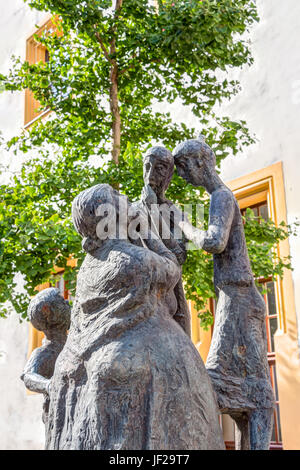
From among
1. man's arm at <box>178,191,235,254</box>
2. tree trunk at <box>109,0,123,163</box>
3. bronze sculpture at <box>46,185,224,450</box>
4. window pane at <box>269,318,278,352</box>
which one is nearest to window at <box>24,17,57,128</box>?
tree trunk at <box>109,0,123,163</box>

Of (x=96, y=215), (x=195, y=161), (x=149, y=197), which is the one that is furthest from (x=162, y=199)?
(x=96, y=215)

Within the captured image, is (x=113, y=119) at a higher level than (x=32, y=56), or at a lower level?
lower

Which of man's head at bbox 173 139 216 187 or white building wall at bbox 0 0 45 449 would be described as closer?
man's head at bbox 173 139 216 187

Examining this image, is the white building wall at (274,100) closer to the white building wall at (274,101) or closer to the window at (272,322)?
the white building wall at (274,101)

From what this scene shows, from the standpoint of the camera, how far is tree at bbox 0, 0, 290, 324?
5.91 metres

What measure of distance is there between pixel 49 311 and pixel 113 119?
3970 mm

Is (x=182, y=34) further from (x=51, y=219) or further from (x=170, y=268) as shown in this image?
(x=170, y=268)

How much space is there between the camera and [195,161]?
2699mm

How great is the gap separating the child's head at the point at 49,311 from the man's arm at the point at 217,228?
0.74 metres

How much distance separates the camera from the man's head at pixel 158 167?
2.68 m

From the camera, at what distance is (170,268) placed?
2268mm

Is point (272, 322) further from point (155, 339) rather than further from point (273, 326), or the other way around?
point (155, 339)

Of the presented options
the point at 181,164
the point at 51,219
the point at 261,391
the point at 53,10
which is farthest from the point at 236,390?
the point at 53,10

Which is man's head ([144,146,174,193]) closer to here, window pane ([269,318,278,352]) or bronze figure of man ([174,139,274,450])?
bronze figure of man ([174,139,274,450])
